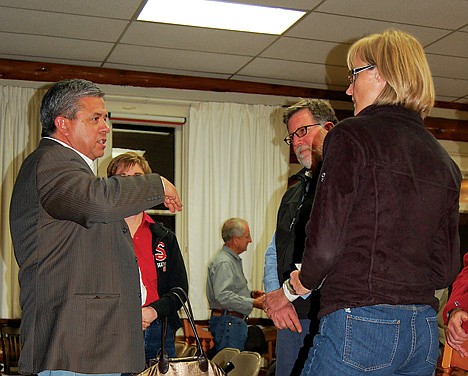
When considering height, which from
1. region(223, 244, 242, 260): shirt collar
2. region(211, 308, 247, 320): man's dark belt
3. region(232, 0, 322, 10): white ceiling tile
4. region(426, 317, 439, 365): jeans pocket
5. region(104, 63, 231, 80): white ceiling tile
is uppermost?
region(104, 63, 231, 80): white ceiling tile

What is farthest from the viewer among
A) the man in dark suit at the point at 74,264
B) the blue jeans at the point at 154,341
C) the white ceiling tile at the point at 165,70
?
the white ceiling tile at the point at 165,70

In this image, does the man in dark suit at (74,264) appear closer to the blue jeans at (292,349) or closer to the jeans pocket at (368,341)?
the blue jeans at (292,349)

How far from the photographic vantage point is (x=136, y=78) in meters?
6.70

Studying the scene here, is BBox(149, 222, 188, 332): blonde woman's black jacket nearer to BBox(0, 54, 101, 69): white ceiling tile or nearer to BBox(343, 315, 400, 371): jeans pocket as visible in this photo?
BBox(343, 315, 400, 371): jeans pocket

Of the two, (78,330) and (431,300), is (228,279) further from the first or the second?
(431,300)

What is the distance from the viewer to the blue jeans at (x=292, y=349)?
265cm

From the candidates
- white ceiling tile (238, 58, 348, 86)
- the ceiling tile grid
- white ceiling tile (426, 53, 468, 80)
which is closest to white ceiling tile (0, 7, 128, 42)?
the ceiling tile grid

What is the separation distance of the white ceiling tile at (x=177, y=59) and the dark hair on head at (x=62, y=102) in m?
3.56

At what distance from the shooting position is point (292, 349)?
2729 millimetres

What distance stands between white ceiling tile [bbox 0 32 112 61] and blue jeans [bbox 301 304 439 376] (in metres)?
4.46

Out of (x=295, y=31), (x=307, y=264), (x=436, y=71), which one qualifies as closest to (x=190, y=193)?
(x=295, y=31)

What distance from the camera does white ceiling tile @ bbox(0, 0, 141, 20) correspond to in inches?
187

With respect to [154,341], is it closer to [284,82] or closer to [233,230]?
[233,230]

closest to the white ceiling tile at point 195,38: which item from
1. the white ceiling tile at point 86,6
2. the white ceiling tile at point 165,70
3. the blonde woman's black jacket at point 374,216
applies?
the white ceiling tile at point 86,6
